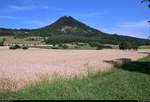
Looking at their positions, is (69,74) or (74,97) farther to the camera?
(69,74)

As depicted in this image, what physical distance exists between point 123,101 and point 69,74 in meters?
6.83

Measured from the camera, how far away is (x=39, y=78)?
17359 mm

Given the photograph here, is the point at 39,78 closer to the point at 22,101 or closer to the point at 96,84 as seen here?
the point at 96,84

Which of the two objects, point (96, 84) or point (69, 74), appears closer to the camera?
point (96, 84)

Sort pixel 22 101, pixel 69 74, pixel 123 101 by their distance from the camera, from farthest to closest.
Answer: pixel 69 74 → pixel 123 101 → pixel 22 101

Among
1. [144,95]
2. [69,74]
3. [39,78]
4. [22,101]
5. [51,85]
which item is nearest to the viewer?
[22,101]

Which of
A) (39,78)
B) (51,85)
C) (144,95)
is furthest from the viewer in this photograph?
(39,78)

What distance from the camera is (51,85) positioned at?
16.2 metres

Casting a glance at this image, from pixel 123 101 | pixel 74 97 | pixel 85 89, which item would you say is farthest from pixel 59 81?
pixel 123 101

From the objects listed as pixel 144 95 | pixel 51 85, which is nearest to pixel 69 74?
pixel 51 85

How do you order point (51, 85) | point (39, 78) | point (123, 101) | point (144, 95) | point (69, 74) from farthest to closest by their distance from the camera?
point (69, 74) → point (39, 78) → point (51, 85) → point (144, 95) → point (123, 101)

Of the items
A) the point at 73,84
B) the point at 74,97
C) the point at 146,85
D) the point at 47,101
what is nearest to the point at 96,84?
the point at 73,84

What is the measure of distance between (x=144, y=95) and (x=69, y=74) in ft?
18.8

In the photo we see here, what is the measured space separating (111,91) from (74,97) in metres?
2.81
